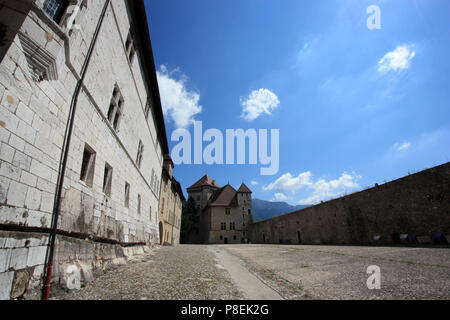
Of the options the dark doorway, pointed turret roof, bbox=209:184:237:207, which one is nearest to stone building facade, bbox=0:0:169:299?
the dark doorway

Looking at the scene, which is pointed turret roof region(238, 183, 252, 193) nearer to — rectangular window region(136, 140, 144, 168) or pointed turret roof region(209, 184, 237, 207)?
pointed turret roof region(209, 184, 237, 207)

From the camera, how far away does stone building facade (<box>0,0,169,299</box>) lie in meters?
2.53

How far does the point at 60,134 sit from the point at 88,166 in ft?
4.93

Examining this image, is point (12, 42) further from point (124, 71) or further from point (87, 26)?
point (124, 71)

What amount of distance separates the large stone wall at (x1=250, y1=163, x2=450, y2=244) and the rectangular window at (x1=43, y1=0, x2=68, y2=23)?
14887mm

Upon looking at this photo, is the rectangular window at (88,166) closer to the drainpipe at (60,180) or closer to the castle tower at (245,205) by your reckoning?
the drainpipe at (60,180)

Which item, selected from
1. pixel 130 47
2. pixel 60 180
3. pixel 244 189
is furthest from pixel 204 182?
pixel 60 180

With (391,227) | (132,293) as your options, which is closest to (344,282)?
(132,293)

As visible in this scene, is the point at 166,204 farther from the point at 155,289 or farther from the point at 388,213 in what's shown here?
the point at 155,289

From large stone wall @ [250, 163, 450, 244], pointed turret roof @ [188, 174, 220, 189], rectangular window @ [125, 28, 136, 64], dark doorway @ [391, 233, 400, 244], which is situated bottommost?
dark doorway @ [391, 233, 400, 244]

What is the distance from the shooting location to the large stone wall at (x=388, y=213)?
374 inches

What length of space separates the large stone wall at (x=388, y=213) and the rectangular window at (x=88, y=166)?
46.5ft

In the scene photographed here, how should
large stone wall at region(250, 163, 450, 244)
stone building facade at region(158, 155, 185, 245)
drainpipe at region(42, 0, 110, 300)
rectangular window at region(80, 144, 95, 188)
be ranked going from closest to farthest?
1. drainpipe at region(42, 0, 110, 300)
2. rectangular window at region(80, 144, 95, 188)
3. large stone wall at region(250, 163, 450, 244)
4. stone building facade at region(158, 155, 185, 245)
